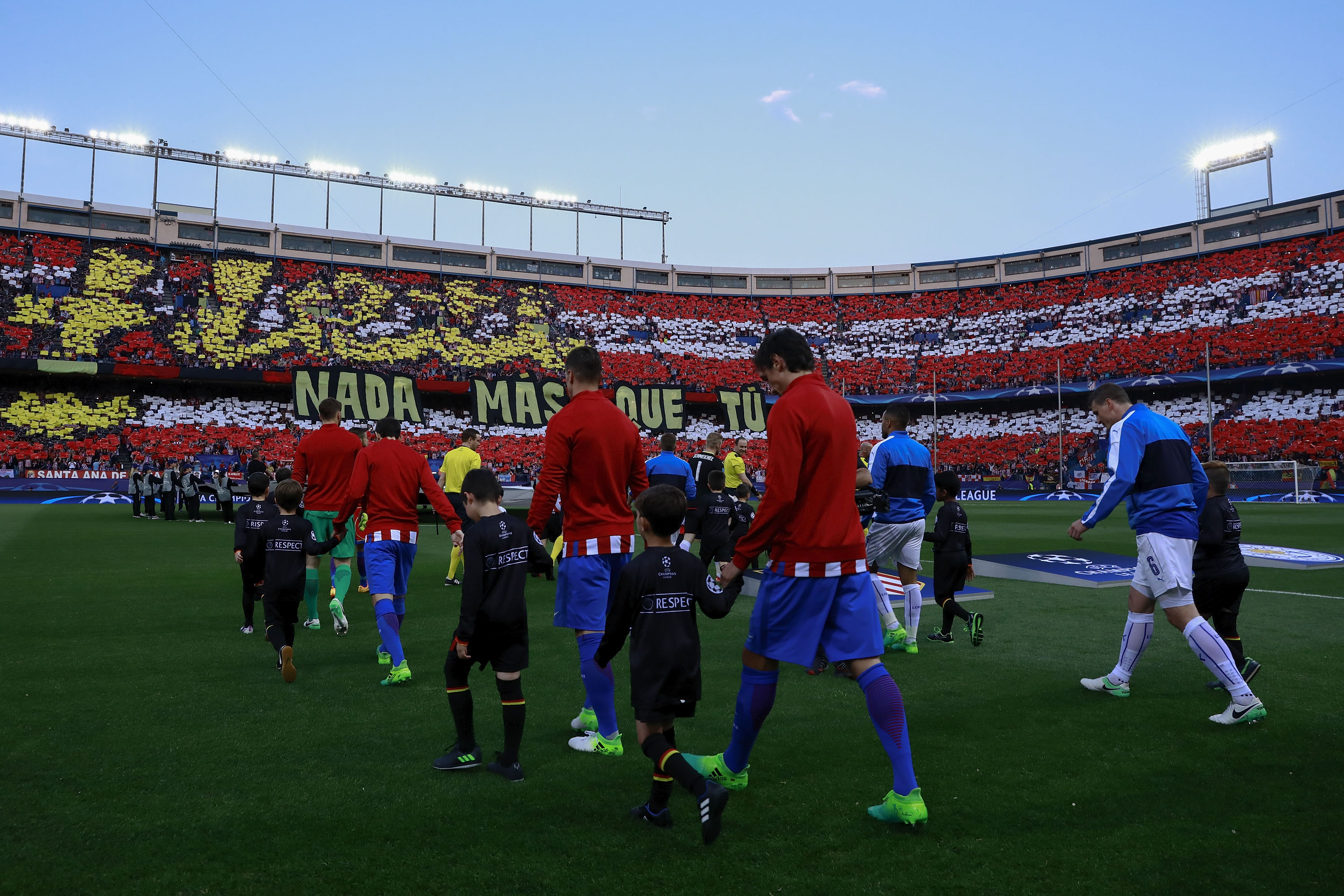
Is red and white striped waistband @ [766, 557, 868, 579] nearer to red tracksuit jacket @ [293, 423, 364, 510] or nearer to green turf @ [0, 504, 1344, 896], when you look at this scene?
green turf @ [0, 504, 1344, 896]

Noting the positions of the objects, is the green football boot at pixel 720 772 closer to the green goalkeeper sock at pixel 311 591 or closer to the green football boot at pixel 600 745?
the green football boot at pixel 600 745

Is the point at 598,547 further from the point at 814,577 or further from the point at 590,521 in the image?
the point at 814,577

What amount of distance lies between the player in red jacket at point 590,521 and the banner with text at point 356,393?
13253 millimetres

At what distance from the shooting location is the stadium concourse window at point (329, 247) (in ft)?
160

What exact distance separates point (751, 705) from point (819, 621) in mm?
488

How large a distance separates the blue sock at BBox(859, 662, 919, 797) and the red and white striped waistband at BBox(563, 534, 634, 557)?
1480 millimetres

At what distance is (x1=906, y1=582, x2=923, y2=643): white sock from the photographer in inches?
278

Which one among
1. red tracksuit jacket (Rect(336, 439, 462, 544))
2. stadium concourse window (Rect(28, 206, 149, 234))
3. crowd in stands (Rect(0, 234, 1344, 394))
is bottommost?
red tracksuit jacket (Rect(336, 439, 462, 544))

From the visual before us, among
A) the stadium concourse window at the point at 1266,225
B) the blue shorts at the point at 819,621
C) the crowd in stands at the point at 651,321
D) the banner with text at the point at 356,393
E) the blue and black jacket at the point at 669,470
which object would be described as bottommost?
the blue shorts at the point at 819,621

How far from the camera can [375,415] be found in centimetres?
1759

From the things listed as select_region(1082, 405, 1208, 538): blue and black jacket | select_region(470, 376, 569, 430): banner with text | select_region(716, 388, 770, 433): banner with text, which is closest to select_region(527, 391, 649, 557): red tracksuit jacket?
select_region(1082, 405, 1208, 538): blue and black jacket

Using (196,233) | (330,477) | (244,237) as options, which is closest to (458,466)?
(330,477)

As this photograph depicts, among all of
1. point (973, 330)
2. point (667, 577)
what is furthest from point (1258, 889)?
point (973, 330)

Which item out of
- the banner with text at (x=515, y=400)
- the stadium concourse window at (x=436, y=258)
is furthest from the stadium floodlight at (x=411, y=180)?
the banner with text at (x=515, y=400)
